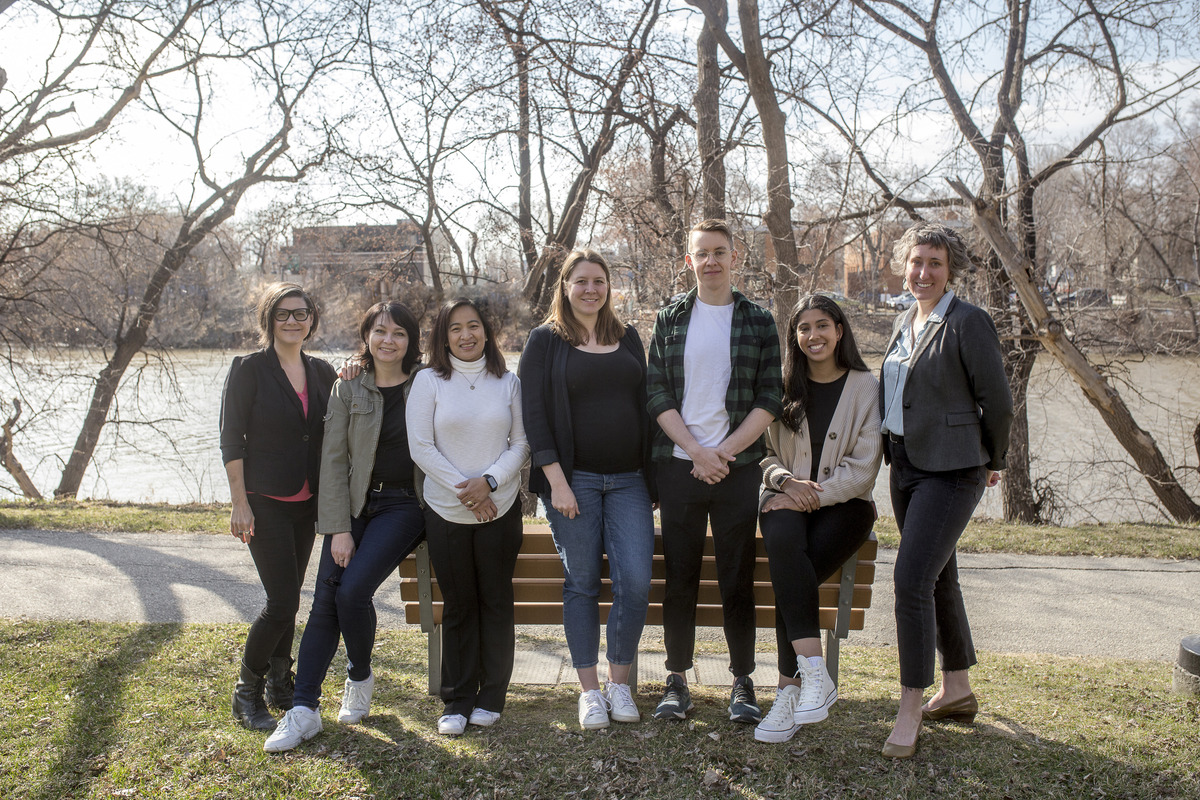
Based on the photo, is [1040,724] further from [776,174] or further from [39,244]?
[39,244]

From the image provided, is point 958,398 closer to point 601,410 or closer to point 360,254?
point 601,410

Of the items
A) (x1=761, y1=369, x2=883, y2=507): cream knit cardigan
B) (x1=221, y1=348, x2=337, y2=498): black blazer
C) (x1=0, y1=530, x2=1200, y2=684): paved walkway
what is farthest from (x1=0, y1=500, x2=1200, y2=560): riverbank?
(x1=761, y1=369, x2=883, y2=507): cream knit cardigan

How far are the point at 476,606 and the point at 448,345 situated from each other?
1065mm

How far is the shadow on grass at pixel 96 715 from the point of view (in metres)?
2.83

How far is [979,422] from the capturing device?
2.98m

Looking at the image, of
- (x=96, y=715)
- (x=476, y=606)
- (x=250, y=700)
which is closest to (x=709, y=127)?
(x=476, y=606)

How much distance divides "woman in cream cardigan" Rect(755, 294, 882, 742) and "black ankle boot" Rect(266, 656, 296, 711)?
201cm

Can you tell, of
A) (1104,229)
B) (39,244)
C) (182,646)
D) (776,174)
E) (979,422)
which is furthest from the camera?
(39,244)

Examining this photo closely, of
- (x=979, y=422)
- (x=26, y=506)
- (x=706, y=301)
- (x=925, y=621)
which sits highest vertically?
(x=706, y=301)

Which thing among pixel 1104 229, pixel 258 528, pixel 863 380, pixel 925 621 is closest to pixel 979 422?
pixel 863 380

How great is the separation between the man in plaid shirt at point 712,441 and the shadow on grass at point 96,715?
6.93ft

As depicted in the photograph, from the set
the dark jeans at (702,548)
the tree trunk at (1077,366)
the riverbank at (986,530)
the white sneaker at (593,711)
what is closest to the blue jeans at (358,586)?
the white sneaker at (593,711)

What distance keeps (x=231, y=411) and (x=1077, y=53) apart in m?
10.3

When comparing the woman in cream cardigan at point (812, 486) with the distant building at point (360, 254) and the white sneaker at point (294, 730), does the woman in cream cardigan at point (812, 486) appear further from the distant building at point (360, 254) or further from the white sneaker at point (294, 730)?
the distant building at point (360, 254)
